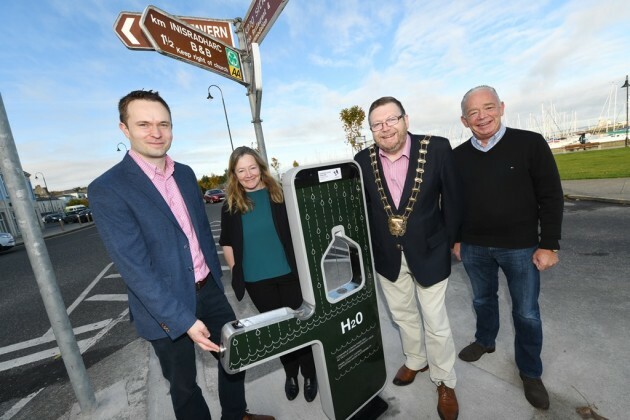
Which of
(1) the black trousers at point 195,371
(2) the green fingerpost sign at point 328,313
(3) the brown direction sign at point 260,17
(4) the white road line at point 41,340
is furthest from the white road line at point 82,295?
(3) the brown direction sign at point 260,17

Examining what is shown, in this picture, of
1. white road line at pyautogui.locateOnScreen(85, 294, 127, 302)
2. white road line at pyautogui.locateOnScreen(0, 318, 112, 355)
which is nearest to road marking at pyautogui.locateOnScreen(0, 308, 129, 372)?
white road line at pyautogui.locateOnScreen(0, 318, 112, 355)

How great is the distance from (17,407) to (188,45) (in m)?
3.57

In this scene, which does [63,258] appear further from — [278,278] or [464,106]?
[464,106]

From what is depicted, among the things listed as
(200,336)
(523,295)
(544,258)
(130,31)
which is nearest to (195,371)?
(200,336)

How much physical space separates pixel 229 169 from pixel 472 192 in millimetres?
1813

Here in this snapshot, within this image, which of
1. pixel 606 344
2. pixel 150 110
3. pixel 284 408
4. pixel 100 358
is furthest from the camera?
pixel 100 358

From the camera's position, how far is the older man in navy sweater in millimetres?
2006

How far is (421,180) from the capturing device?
192cm

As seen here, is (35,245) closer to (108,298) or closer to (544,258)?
(544,258)

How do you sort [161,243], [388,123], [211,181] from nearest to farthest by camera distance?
1. [161,243]
2. [388,123]
3. [211,181]

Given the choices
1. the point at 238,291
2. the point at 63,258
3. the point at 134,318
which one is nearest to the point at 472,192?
the point at 238,291

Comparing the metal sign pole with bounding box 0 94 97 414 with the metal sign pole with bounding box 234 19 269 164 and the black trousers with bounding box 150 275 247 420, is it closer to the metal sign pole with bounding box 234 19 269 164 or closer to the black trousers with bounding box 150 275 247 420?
the black trousers with bounding box 150 275 247 420

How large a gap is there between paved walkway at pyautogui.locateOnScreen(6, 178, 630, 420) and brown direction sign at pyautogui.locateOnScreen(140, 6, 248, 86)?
2818mm

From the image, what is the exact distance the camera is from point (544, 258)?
2.02 metres
